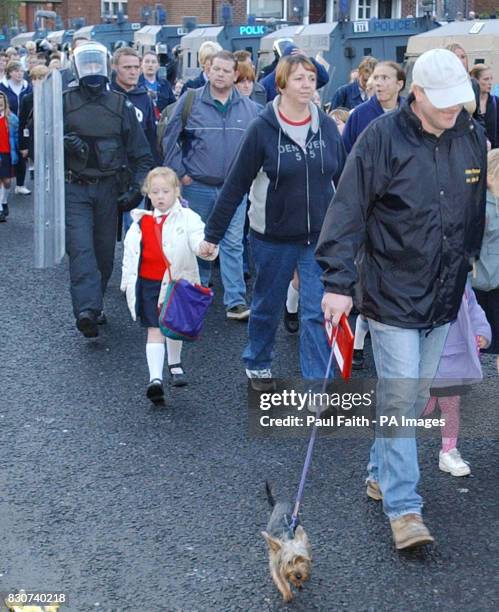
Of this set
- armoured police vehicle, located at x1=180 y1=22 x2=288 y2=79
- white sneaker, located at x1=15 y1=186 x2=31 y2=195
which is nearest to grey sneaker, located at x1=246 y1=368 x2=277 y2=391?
white sneaker, located at x1=15 y1=186 x2=31 y2=195

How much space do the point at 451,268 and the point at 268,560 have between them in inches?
52.6

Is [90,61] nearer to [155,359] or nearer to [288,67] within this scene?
[288,67]

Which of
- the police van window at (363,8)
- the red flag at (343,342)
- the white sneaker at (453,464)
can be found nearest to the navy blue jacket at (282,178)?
the white sneaker at (453,464)

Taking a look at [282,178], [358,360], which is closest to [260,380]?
[358,360]

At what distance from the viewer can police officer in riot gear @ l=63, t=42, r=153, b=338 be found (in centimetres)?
791

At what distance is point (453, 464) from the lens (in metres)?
5.46

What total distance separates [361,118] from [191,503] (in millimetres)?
3756

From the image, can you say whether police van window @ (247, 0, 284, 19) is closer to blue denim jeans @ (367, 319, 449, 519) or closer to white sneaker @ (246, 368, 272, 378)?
white sneaker @ (246, 368, 272, 378)

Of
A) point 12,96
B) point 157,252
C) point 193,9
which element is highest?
point 193,9

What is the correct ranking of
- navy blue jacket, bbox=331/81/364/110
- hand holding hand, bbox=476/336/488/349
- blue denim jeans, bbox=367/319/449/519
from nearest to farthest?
blue denim jeans, bbox=367/319/449/519
hand holding hand, bbox=476/336/488/349
navy blue jacket, bbox=331/81/364/110

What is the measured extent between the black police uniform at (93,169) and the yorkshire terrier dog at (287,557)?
411 cm

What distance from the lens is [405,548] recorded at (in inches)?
177

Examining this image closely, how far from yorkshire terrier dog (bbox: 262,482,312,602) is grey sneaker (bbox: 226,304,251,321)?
15.1 ft

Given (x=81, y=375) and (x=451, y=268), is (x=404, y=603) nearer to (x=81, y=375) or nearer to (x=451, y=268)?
(x=451, y=268)
